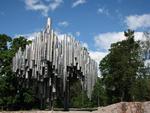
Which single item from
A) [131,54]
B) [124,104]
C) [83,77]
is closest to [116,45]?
[131,54]

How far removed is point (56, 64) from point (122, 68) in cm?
4337

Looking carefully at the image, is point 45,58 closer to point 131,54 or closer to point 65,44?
point 65,44

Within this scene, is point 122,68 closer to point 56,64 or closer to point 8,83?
point 8,83

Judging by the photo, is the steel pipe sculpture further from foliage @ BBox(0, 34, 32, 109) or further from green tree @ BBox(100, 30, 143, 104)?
green tree @ BBox(100, 30, 143, 104)

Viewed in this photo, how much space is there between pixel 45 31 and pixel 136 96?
1573 inches

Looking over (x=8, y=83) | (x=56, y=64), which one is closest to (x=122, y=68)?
(x=8, y=83)

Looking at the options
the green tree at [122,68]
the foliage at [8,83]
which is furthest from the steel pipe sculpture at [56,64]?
the green tree at [122,68]

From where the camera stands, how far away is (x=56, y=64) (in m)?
26.4

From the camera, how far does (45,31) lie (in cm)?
2695

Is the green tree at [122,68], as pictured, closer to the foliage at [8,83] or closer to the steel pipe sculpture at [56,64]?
the foliage at [8,83]

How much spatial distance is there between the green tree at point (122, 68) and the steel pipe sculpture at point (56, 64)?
129 feet

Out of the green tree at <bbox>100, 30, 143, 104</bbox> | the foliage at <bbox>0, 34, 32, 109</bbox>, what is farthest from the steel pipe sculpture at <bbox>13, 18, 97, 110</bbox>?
the green tree at <bbox>100, 30, 143, 104</bbox>

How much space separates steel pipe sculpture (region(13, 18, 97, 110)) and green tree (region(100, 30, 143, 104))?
39467mm

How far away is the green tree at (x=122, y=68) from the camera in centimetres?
6756
